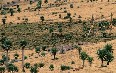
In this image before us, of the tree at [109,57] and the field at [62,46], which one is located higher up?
the tree at [109,57]

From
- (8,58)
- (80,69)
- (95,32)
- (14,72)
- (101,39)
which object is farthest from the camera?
(95,32)

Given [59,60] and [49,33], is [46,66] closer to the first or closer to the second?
[59,60]

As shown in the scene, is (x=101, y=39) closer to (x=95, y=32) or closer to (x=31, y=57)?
(x=95, y=32)

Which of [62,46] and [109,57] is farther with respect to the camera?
→ [62,46]

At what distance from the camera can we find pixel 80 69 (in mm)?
116500

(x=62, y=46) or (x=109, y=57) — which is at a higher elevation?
(x=109, y=57)

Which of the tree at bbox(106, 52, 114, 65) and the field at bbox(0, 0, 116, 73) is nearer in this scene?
the tree at bbox(106, 52, 114, 65)

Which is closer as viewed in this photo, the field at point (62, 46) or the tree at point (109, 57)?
the tree at point (109, 57)

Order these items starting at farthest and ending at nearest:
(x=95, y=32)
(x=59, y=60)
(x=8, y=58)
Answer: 1. (x=95, y=32)
2. (x=8, y=58)
3. (x=59, y=60)

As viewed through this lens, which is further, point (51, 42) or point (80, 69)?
point (51, 42)

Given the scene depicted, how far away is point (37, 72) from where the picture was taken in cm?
12119

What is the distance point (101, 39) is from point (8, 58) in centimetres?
Result: 4557

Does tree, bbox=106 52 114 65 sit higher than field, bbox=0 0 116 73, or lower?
higher

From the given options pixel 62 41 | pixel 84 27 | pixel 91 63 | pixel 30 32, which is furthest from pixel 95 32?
pixel 91 63
